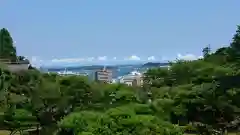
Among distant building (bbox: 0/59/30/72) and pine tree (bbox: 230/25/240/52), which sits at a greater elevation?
pine tree (bbox: 230/25/240/52)

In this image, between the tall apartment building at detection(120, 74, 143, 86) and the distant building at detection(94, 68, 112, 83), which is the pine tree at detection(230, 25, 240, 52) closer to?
the tall apartment building at detection(120, 74, 143, 86)

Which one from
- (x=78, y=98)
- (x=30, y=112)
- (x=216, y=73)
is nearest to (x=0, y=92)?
(x=30, y=112)

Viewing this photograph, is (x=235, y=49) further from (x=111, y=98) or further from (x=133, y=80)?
(x=133, y=80)

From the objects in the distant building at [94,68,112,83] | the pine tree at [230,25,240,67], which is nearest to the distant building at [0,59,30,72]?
the distant building at [94,68,112,83]

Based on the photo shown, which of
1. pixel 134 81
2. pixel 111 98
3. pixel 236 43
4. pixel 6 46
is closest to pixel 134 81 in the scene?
pixel 134 81

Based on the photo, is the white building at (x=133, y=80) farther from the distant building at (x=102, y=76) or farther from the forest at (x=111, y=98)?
the forest at (x=111, y=98)

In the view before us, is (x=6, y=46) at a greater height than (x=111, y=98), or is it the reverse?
(x=6, y=46)

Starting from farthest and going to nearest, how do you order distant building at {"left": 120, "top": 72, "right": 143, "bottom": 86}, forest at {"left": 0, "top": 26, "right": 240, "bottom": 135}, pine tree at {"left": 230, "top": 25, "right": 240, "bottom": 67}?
1. distant building at {"left": 120, "top": 72, "right": 143, "bottom": 86}
2. pine tree at {"left": 230, "top": 25, "right": 240, "bottom": 67}
3. forest at {"left": 0, "top": 26, "right": 240, "bottom": 135}

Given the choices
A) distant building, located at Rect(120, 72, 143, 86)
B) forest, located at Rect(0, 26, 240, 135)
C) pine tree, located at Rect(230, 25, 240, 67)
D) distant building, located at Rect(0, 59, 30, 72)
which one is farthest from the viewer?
distant building, located at Rect(0, 59, 30, 72)

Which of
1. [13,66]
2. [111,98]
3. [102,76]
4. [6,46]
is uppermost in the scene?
[6,46]

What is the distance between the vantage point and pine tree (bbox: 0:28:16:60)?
→ 1620 inches

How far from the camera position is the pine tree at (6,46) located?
41156mm

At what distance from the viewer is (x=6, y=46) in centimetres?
4181

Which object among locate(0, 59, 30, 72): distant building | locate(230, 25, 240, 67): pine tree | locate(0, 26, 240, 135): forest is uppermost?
locate(230, 25, 240, 67): pine tree
